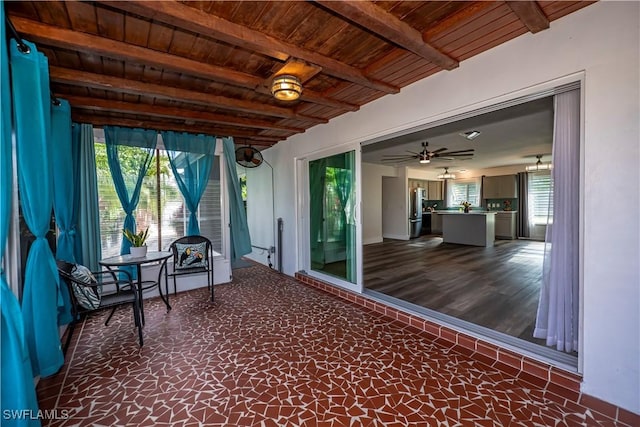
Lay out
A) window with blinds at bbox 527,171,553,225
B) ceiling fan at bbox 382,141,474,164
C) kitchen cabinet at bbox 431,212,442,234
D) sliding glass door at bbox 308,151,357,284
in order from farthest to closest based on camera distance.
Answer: kitchen cabinet at bbox 431,212,442,234 < window with blinds at bbox 527,171,553,225 < ceiling fan at bbox 382,141,474,164 < sliding glass door at bbox 308,151,357,284

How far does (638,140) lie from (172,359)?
368 centimetres

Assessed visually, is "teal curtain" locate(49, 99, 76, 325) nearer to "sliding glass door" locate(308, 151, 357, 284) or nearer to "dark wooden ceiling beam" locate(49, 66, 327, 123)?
"dark wooden ceiling beam" locate(49, 66, 327, 123)

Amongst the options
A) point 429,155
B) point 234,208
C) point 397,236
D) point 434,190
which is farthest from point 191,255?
point 434,190

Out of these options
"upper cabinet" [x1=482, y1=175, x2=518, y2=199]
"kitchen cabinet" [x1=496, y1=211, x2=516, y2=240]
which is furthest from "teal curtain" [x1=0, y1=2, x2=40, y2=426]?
"upper cabinet" [x1=482, y1=175, x2=518, y2=199]

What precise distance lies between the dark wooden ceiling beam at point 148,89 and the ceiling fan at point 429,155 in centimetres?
348

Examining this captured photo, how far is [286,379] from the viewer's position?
6.56 ft

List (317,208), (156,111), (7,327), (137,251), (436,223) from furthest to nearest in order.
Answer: (436,223), (317,208), (156,111), (137,251), (7,327)

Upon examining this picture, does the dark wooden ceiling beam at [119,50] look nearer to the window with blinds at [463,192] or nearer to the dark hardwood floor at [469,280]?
Answer: the dark hardwood floor at [469,280]

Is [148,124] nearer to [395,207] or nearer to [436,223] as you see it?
[395,207]

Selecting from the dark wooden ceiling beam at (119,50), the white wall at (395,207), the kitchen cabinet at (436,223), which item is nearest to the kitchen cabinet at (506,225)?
the kitchen cabinet at (436,223)

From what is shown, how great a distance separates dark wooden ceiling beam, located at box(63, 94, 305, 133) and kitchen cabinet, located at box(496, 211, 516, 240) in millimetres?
8419

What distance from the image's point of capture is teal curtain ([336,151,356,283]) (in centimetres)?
371

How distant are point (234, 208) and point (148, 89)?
8.08 feet

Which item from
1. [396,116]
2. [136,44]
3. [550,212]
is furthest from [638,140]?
[136,44]
